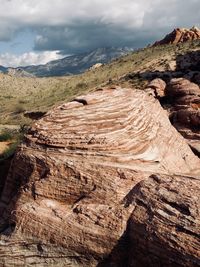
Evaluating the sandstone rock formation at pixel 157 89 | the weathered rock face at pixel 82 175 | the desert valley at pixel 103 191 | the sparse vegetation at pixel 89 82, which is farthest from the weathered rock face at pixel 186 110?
the sparse vegetation at pixel 89 82

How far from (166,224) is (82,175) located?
2856 millimetres

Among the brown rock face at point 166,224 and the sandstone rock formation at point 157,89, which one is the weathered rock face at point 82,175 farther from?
the sandstone rock formation at point 157,89

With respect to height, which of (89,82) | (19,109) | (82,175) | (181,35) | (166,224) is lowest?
(19,109)

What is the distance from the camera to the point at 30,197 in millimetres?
12984

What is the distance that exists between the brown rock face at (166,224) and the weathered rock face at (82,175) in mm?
403

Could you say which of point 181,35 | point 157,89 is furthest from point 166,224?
point 181,35

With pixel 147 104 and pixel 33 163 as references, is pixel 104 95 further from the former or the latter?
pixel 33 163

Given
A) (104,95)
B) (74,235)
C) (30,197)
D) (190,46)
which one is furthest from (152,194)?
(190,46)

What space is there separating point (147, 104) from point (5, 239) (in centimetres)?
602

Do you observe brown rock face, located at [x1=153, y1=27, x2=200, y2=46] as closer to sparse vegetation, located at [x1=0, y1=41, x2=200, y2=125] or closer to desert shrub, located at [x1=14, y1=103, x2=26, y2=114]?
sparse vegetation, located at [x1=0, y1=41, x2=200, y2=125]

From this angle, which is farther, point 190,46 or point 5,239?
point 190,46

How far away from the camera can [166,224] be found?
10.7 meters

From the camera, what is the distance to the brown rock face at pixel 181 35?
96.7 meters

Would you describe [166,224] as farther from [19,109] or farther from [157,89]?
[19,109]
